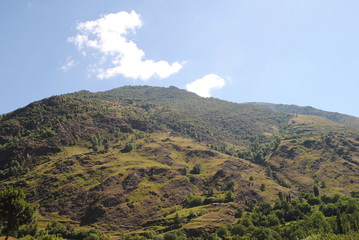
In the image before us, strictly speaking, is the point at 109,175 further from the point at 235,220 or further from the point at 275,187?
the point at 275,187

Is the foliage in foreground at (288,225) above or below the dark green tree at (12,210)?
below

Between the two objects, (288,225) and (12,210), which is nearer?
(12,210)

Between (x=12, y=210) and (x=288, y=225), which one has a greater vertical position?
(x=12, y=210)

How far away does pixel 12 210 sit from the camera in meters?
65.8

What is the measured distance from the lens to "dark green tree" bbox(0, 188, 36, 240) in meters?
65.1

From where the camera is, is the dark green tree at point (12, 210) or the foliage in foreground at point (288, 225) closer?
the dark green tree at point (12, 210)

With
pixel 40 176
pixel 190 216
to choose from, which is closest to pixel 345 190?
pixel 190 216

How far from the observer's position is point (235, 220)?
147375 millimetres

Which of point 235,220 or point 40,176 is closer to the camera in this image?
point 235,220

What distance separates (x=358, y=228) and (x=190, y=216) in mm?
76142

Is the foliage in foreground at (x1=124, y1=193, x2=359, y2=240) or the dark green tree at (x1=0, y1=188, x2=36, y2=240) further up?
the dark green tree at (x1=0, y1=188, x2=36, y2=240)

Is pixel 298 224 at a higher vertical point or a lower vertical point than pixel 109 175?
lower

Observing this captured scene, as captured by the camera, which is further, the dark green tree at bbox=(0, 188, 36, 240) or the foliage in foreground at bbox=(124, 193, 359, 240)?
the foliage in foreground at bbox=(124, 193, 359, 240)

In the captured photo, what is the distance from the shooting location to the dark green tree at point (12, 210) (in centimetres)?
6510
